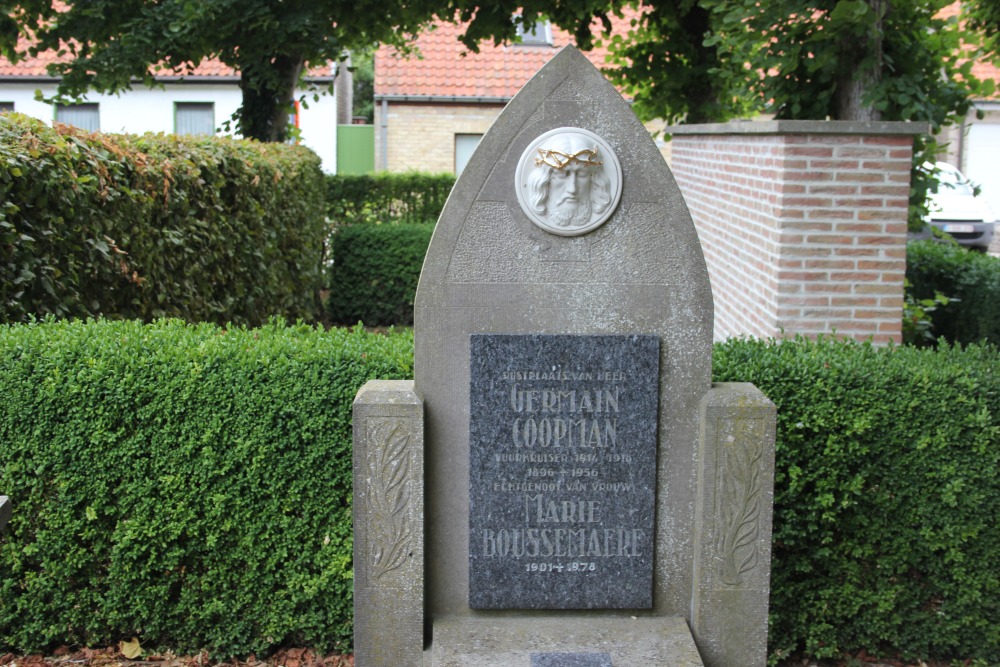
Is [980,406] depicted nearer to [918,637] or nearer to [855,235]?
[918,637]

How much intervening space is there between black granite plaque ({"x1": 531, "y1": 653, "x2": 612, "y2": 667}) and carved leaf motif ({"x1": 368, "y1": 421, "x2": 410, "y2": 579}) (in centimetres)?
64

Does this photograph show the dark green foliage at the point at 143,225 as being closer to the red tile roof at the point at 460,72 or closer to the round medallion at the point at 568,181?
the round medallion at the point at 568,181

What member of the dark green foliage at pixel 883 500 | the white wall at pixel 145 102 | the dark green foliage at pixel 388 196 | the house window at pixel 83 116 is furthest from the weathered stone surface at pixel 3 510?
the house window at pixel 83 116

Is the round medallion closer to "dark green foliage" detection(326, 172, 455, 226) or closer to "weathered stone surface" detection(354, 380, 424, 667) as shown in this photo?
"weathered stone surface" detection(354, 380, 424, 667)

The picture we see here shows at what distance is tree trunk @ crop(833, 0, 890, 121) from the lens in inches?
288

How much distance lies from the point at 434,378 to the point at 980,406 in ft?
8.45

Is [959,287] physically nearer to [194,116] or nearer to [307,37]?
[307,37]

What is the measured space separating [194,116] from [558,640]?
25166 millimetres

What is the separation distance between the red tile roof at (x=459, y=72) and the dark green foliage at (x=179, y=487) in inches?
840

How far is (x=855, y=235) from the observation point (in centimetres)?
722

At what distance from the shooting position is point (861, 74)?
7414mm

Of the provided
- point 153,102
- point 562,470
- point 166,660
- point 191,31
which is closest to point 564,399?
point 562,470

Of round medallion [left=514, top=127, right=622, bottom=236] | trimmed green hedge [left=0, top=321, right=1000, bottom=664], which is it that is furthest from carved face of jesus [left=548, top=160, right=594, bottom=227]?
trimmed green hedge [left=0, top=321, right=1000, bottom=664]

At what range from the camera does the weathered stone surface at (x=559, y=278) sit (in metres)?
4.00
